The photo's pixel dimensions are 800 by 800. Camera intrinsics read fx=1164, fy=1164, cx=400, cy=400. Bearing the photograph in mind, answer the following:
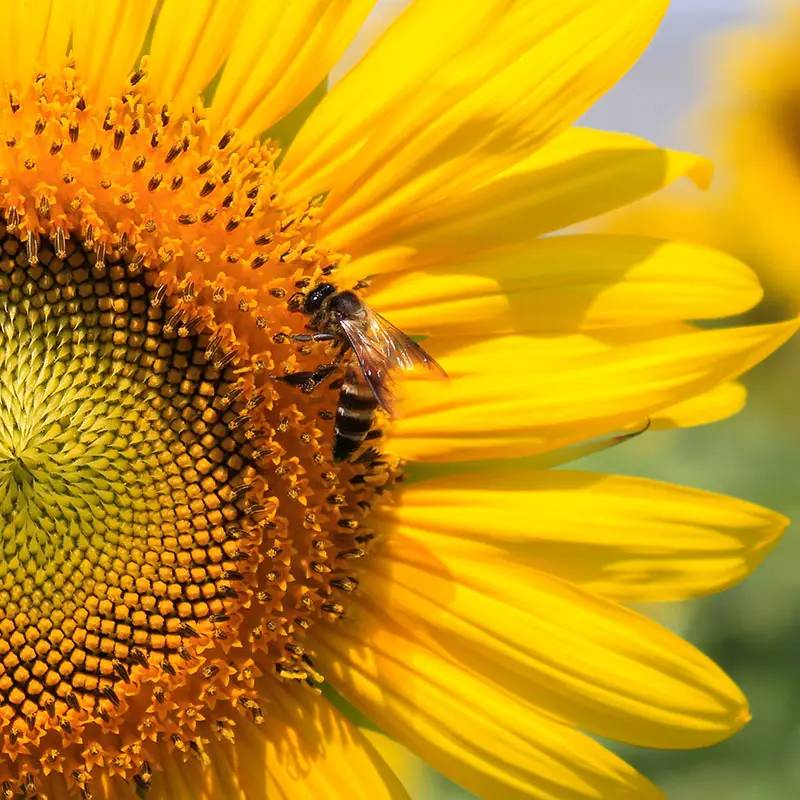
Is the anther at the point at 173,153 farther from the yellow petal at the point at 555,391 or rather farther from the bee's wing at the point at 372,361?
the yellow petal at the point at 555,391

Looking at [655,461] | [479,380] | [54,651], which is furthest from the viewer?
[655,461]

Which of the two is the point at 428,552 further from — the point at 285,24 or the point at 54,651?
the point at 285,24

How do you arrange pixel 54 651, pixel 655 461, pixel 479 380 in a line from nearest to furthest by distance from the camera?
pixel 54 651, pixel 479 380, pixel 655 461

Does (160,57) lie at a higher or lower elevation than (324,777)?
higher

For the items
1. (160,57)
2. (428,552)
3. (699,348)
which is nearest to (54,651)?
(428,552)

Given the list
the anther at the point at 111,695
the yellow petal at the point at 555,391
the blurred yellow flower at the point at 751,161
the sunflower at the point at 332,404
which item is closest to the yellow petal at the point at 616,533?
the sunflower at the point at 332,404

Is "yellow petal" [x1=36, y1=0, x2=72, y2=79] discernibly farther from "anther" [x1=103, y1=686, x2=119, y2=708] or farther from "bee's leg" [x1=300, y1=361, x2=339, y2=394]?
"anther" [x1=103, y1=686, x2=119, y2=708]
